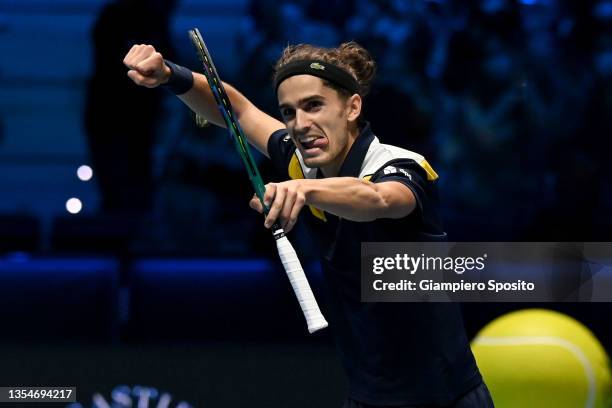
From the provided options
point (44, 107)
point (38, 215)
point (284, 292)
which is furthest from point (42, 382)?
point (44, 107)

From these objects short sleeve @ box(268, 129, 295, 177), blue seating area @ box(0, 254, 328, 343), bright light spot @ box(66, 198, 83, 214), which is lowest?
short sleeve @ box(268, 129, 295, 177)

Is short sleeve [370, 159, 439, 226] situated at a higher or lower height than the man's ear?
lower

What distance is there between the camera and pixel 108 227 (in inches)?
285

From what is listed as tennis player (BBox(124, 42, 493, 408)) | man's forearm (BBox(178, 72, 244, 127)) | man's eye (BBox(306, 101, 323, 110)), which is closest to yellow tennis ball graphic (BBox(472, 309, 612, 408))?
tennis player (BBox(124, 42, 493, 408))

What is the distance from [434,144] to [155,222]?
181 centimetres

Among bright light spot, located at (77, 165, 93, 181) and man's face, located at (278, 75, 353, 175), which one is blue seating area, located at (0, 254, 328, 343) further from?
man's face, located at (278, 75, 353, 175)

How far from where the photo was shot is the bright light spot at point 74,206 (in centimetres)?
739

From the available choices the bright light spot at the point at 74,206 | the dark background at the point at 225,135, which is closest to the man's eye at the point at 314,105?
the dark background at the point at 225,135

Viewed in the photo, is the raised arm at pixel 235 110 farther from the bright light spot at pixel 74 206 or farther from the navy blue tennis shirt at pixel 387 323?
the bright light spot at pixel 74 206

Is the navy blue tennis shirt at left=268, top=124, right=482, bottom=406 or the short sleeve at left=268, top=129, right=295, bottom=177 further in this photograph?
the short sleeve at left=268, top=129, right=295, bottom=177

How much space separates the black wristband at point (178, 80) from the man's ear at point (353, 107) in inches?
24.4

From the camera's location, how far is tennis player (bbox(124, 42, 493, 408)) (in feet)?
10.4

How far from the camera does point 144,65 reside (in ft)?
11.1

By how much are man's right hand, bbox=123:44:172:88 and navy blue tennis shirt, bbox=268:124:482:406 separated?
1.98 feet
